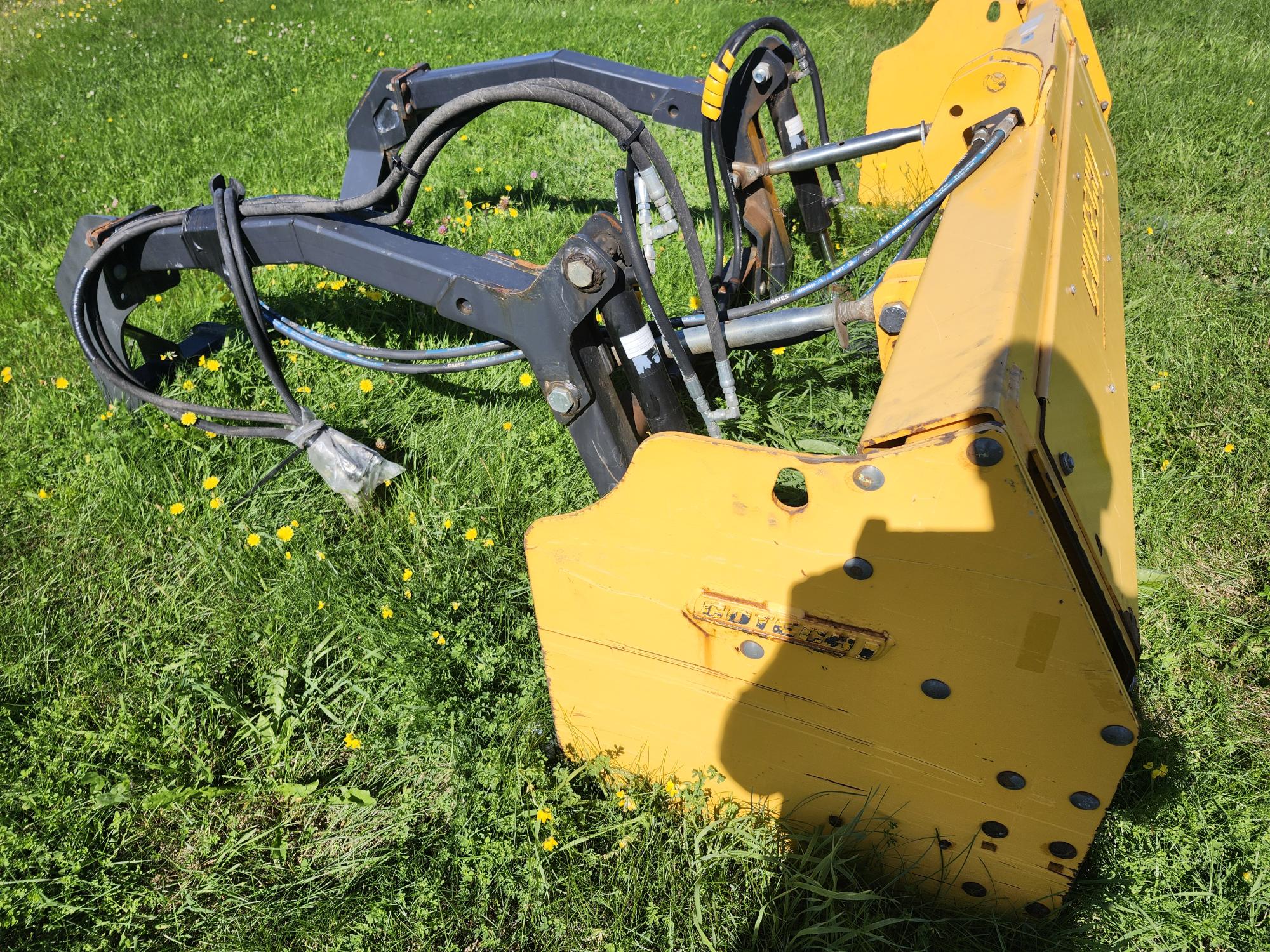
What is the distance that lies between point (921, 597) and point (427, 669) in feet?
4.73

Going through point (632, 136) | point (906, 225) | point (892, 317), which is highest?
point (632, 136)

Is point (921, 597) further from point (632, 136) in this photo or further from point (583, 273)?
point (632, 136)

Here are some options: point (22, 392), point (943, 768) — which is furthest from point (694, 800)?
point (22, 392)

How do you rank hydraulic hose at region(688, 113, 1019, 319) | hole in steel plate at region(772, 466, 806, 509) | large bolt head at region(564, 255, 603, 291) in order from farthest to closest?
hole in steel plate at region(772, 466, 806, 509) → hydraulic hose at region(688, 113, 1019, 319) → large bolt head at region(564, 255, 603, 291)

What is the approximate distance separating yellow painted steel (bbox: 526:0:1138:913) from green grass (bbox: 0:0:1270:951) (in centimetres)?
19

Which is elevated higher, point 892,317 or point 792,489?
point 892,317

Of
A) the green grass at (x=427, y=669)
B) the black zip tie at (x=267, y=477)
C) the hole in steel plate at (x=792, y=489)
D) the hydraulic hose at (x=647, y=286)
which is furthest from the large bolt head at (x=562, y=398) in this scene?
the black zip tie at (x=267, y=477)

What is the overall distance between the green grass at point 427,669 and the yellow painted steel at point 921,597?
7.4 inches

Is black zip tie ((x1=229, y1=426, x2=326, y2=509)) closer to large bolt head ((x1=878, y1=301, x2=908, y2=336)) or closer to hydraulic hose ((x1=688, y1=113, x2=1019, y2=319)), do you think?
hydraulic hose ((x1=688, y1=113, x2=1019, y2=319))

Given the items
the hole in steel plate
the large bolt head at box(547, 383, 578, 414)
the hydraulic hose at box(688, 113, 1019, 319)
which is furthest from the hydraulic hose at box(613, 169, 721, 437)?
the hole in steel plate

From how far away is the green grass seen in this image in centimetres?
201

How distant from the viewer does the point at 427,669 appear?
7.98 feet

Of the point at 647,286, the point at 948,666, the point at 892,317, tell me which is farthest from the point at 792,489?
the point at 948,666

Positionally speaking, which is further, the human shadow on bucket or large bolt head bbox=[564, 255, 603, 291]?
large bolt head bbox=[564, 255, 603, 291]
